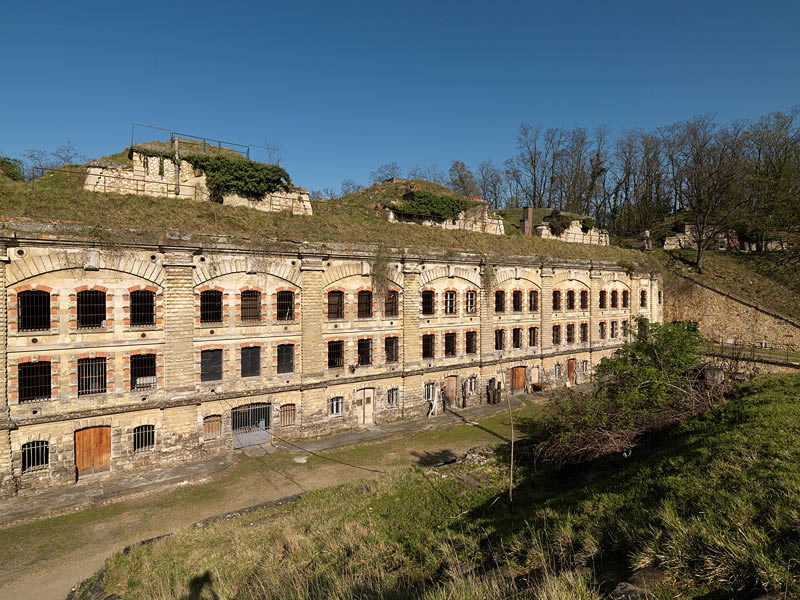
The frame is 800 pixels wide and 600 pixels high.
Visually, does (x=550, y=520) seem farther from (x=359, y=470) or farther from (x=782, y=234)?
(x=782, y=234)

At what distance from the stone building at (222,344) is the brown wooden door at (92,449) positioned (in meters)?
0.06

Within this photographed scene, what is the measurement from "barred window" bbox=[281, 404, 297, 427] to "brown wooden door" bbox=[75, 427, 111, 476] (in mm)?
7331

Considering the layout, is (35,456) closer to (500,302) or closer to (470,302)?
(470,302)

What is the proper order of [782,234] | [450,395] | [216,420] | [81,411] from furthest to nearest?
[782,234], [450,395], [216,420], [81,411]

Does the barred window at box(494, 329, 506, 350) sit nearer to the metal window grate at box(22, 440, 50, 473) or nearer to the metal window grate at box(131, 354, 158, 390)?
the metal window grate at box(131, 354, 158, 390)

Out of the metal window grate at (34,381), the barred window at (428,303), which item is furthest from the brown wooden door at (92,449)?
the barred window at (428,303)

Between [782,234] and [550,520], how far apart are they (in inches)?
1854

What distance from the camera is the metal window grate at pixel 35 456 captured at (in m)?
16.5

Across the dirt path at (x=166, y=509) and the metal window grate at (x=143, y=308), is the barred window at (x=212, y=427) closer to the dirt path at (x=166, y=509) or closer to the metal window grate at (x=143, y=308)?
the dirt path at (x=166, y=509)

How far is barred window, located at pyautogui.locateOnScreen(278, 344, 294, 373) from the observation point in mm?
21938

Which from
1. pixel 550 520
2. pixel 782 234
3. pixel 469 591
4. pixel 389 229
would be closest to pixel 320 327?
pixel 389 229

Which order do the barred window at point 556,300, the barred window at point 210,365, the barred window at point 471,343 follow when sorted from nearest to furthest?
the barred window at point 210,365, the barred window at point 471,343, the barred window at point 556,300

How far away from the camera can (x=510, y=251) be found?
31797 mm

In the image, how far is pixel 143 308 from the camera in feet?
61.4
